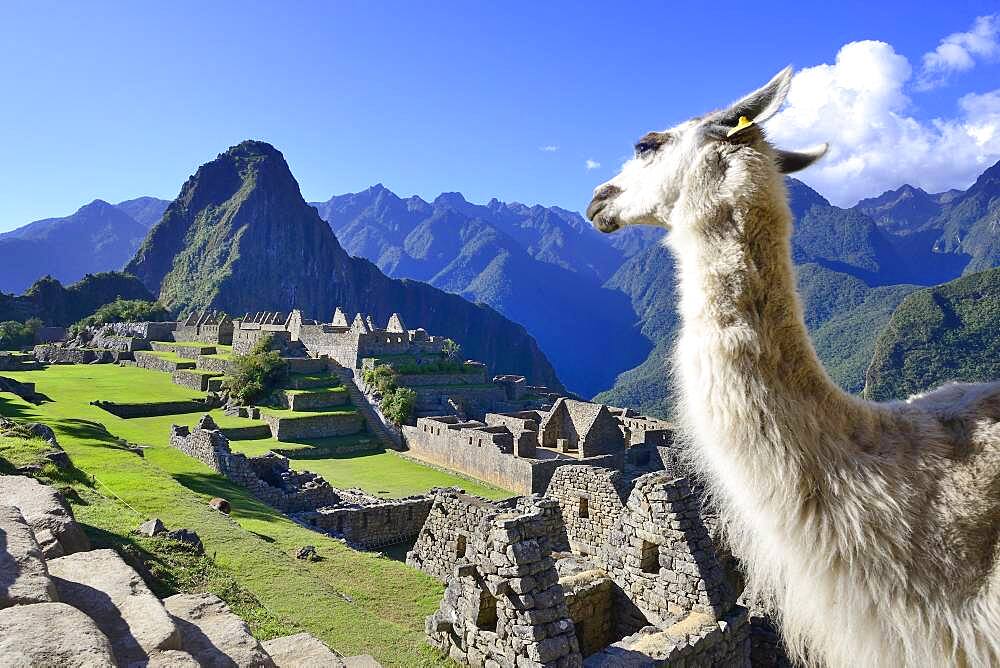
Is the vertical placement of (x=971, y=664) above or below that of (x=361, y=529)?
above

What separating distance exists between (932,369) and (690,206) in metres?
25.0

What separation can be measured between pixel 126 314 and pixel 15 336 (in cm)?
945

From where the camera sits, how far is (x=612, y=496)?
6793 millimetres

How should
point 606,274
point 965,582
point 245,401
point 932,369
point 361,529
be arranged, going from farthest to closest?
point 606,274
point 245,401
point 932,369
point 361,529
point 965,582

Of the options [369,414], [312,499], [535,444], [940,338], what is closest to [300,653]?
[312,499]

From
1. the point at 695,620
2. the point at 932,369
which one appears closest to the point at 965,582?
the point at 695,620

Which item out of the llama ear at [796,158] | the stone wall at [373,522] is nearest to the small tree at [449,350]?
the stone wall at [373,522]

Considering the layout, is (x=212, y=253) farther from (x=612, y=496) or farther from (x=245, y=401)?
(x=612, y=496)

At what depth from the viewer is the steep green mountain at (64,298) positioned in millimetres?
61688

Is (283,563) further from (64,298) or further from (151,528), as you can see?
(64,298)

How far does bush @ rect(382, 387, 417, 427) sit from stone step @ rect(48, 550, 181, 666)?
65.9 feet

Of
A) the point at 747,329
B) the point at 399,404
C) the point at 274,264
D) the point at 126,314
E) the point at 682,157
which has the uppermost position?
the point at 274,264

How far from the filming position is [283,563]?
578cm

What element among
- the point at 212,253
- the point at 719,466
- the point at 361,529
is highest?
the point at 212,253
